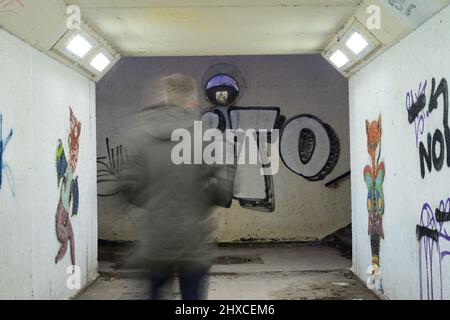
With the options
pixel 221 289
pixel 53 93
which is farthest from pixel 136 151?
pixel 221 289

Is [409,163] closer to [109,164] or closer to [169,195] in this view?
[169,195]

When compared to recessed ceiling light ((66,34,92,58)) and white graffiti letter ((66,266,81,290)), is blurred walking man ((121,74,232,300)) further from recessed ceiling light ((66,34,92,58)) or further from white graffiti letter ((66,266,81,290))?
white graffiti letter ((66,266,81,290))

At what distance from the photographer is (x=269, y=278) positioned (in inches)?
299

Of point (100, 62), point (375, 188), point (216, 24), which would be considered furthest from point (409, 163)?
point (100, 62)

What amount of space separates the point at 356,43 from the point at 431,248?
2.76 meters

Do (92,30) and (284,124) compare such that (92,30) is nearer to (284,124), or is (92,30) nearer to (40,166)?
(40,166)

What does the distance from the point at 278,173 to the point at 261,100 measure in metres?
1.49

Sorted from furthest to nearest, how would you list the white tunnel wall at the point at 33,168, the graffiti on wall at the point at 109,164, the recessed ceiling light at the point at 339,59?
the graffiti on wall at the point at 109,164
the recessed ceiling light at the point at 339,59
the white tunnel wall at the point at 33,168

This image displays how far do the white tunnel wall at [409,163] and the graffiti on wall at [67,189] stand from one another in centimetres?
352

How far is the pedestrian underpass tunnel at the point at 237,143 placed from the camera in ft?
13.7

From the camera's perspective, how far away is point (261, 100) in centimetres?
1080

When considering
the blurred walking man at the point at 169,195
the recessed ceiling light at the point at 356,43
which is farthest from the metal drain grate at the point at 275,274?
the blurred walking man at the point at 169,195

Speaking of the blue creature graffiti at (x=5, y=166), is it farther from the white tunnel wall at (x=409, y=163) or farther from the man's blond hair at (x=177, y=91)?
the white tunnel wall at (x=409, y=163)

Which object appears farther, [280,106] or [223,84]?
Answer: [280,106]
